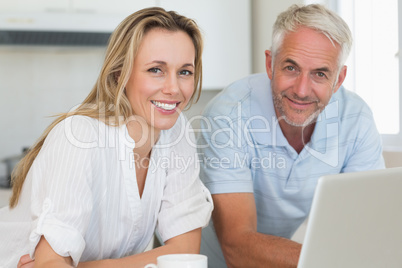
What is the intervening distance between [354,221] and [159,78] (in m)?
0.66

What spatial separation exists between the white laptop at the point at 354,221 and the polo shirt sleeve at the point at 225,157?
0.65 m

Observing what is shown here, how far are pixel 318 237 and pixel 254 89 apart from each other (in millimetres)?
895

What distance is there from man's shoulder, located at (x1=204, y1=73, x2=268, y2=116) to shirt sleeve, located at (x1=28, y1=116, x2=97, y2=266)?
0.46 metres

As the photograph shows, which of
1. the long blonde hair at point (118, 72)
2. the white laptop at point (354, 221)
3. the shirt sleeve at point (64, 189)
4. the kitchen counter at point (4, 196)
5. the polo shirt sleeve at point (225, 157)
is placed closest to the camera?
the white laptop at point (354, 221)

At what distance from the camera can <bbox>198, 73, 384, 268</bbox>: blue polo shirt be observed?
1.44 meters

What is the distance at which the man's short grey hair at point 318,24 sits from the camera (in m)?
1.42

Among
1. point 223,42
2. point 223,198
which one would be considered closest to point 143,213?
point 223,198

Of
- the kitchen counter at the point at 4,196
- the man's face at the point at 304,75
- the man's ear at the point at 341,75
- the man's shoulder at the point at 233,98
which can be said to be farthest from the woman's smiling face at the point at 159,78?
the kitchen counter at the point at 4,196

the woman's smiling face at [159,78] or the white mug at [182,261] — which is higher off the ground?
the woman's smiling face at [159,78]

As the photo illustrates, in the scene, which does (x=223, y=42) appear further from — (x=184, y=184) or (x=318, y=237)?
(x=318, y=237)

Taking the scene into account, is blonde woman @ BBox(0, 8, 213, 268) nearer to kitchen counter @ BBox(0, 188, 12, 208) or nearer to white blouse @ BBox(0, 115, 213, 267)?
white blouse @ BBox(0, 115, 213, 267)

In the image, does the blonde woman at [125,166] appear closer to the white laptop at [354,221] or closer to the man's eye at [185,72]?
the man's eye at [185,72]

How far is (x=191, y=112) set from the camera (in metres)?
3.68

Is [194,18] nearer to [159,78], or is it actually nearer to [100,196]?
[159,78]
